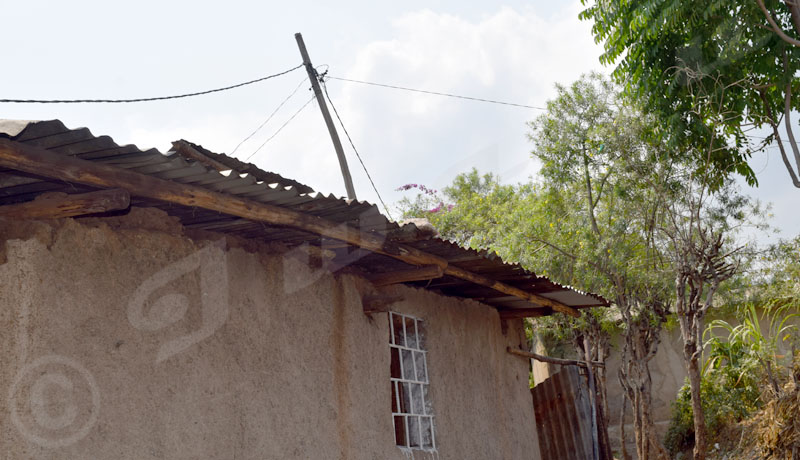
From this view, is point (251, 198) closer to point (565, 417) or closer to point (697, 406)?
point (565, 417)

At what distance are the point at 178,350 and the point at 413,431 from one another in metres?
2.70

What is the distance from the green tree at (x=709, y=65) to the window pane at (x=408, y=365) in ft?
15.4

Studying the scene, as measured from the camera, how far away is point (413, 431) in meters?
6.48

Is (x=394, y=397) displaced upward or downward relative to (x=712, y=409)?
downward

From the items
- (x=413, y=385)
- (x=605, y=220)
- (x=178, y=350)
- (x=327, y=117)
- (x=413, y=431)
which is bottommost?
(x=413, y=431)

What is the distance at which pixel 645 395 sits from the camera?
12.2 metres

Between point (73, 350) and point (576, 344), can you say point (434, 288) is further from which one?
point (576, 344)

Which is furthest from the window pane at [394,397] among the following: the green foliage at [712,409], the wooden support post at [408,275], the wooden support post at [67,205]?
the green foliage at [712,409]

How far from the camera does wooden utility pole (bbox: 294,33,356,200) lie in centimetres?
1199

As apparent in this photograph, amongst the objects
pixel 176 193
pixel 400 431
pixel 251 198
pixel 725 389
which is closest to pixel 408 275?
pixel 400 431

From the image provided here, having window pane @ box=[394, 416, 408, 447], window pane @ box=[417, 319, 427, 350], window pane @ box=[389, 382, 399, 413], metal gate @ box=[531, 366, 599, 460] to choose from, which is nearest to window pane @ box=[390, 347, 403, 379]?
window pane @ box=[389, 382, 399, 413]

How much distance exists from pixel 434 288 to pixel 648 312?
6850mm

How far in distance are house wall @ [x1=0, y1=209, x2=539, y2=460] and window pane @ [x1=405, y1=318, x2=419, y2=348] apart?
0.40 meters

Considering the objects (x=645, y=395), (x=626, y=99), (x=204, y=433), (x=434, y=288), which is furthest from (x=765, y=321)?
(x=204, y=433)
